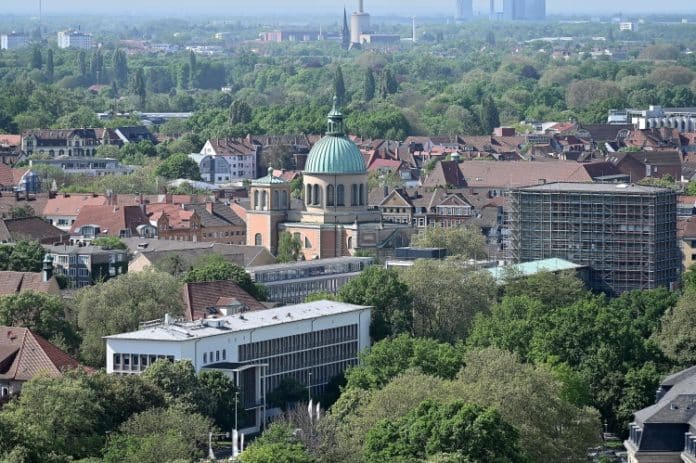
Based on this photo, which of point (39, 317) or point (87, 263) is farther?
point (87, 263)

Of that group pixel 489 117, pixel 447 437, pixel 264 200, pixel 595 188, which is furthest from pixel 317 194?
pixel 489 117

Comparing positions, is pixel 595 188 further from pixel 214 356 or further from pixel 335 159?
pixel 214 356

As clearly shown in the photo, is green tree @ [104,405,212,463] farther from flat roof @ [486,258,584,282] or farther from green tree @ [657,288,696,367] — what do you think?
flat roof @ [486,258,584,282]

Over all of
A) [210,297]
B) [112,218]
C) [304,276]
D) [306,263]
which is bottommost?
[112,218]

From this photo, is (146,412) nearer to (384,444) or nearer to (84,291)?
(384,444)

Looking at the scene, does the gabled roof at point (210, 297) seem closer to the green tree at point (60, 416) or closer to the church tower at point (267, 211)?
the green tree at point (60, 416)

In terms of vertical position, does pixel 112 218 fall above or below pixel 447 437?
below

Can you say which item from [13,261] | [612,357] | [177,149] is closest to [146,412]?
[612,357]
